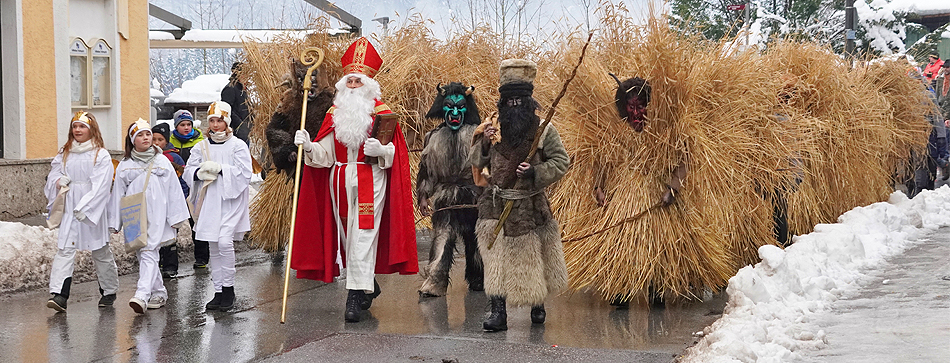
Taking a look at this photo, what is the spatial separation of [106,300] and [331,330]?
1.91 metres

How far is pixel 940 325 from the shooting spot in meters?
5.68

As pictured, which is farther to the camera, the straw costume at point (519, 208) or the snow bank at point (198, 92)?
the snow bank at point (198, 92)

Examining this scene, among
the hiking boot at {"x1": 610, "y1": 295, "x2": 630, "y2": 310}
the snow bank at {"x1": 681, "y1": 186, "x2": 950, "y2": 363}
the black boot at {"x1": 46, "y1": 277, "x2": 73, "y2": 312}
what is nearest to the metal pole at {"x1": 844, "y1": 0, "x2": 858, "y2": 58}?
the snow bank at {"x1": 681, "y1": 186, "x2": 950, "y2": 363}

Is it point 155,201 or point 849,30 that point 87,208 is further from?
point 849,30

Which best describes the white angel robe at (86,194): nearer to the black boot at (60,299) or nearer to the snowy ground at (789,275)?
the black boot at (60,299)

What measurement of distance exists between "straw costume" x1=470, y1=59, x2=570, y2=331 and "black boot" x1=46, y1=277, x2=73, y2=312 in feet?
9.46

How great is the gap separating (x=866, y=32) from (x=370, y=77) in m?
22.5

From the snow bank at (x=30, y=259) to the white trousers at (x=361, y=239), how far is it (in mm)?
2371

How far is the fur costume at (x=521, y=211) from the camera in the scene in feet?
21.7

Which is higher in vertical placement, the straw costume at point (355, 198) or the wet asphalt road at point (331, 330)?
the straw costume at point (355, 198)

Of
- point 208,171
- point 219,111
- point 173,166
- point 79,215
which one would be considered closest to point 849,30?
point 173,166

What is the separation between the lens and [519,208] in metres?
6.70

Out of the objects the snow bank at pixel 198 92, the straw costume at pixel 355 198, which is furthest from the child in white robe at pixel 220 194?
the snow bank at pixel 198 92

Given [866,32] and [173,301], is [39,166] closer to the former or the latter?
[173,301]
